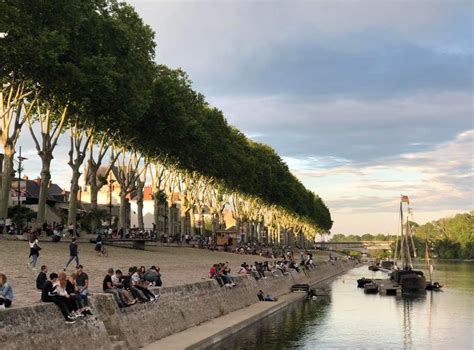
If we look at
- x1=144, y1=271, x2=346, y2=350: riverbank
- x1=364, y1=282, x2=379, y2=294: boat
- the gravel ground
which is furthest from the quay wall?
x1=364, y1=282, x2=379, y2=294: boat

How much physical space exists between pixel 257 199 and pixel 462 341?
86.5m

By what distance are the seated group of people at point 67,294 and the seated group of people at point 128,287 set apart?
2.86 m

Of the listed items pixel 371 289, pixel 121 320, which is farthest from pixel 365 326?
pixel 371 289

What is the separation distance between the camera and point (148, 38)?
55219 millimetres

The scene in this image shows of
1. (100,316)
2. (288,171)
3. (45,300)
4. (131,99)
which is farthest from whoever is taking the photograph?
(288,171)

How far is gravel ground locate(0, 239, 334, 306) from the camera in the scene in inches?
1141

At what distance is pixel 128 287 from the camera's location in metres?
28.7

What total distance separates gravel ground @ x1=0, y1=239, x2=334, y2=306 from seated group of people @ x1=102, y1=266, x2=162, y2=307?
188cm

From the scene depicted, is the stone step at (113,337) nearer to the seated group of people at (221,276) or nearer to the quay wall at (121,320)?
the quay wall at (121,320)

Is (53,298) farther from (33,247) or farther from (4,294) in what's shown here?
(33,247)

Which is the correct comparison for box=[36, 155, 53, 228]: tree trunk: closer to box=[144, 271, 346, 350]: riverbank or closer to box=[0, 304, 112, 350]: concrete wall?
box=[144, 271, 346, 350]: riverbank

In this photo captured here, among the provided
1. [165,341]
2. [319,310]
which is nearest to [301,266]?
[319,310]

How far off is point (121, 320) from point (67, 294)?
474cm

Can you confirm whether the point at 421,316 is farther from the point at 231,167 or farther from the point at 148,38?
the point at 231,167
